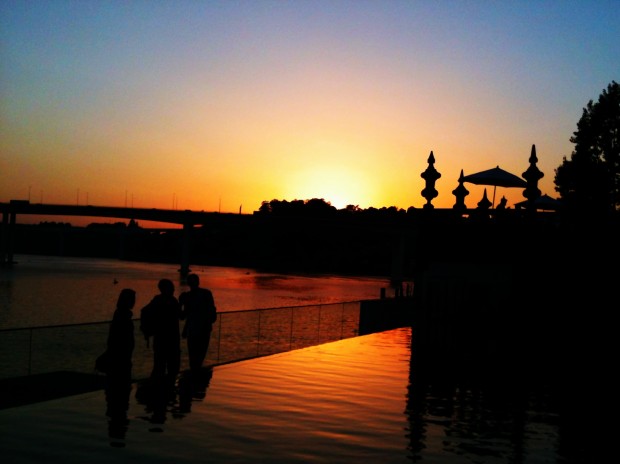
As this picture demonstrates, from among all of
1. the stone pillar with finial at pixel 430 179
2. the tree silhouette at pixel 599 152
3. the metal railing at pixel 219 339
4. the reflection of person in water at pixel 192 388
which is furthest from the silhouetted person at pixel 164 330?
the tree silhouette at pixel 599 152

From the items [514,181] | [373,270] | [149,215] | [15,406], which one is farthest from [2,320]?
[373,270]

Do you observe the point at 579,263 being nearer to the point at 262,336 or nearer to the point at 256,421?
the point at 262,336

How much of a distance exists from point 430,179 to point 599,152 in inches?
1066

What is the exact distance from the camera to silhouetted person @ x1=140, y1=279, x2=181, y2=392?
13.5 m

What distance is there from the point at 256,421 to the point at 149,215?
13427 centimetres

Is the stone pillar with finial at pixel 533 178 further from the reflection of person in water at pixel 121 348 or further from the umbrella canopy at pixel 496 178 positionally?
the reflection of person in water at pixel 121 348

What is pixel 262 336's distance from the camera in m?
22.0

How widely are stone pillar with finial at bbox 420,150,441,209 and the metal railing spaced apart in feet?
15.5

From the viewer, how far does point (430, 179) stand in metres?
30.7

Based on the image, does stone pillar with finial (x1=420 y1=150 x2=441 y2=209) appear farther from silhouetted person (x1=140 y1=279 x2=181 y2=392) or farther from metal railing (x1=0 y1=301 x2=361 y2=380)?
silhouetted person (x1=140 y1=279 x2=181 y2=392)

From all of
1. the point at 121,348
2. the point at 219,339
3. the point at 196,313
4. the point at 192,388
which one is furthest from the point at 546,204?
the point at 121,348

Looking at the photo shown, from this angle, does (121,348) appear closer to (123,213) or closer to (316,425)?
(316,425)

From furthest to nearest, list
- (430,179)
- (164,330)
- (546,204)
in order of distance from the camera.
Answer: (546,204) → (430,179) → (164,330)

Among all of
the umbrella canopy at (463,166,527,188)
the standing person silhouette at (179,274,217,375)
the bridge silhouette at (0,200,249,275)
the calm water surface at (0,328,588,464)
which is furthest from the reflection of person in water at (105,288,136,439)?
the bridge silhouette at (0,200,249,275)
